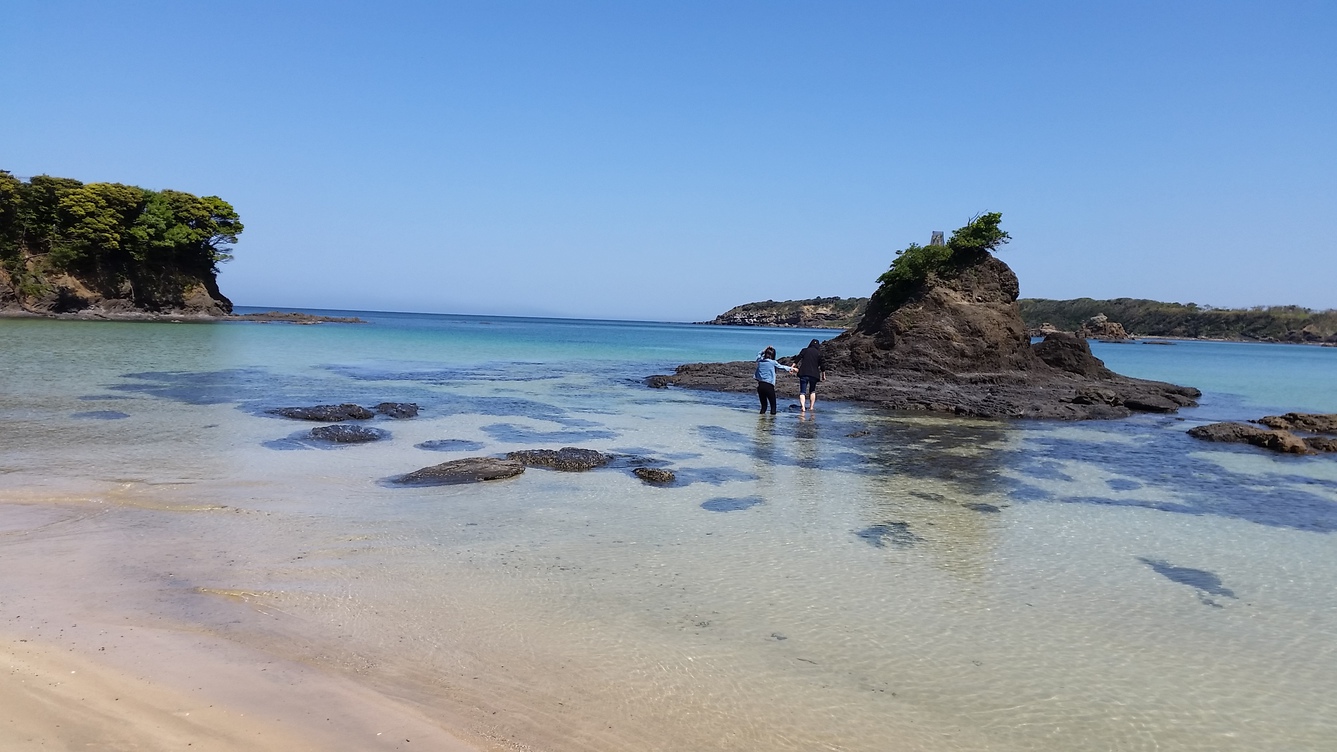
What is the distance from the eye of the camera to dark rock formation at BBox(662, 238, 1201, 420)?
24.6m

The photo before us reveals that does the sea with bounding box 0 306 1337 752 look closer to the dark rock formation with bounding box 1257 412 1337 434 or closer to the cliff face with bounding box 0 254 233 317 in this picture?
the dark rock formation with bounding box 1257 412 1337 434

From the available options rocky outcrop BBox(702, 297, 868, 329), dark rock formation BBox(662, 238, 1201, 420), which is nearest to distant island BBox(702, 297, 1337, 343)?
rocky outcrop BBox(702, 297, 868, 329)

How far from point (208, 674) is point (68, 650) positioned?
1.06 metres

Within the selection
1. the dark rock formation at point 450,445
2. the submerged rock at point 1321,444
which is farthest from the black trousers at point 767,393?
the submerged rock at point 1321,444

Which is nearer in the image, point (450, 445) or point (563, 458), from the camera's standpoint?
point (563, 458)

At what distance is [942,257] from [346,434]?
2370 cm

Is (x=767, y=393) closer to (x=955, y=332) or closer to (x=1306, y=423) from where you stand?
(x=955, y=332)

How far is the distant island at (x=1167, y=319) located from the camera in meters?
130

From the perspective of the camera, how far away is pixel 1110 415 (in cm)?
2084

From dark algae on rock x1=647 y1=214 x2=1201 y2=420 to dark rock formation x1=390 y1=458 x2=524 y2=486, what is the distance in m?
14.5

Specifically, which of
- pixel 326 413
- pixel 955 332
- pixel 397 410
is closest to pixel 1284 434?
pixel 955 332

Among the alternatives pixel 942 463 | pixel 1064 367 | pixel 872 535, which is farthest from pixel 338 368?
pixel 1064 367

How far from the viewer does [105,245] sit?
5784 centimetres

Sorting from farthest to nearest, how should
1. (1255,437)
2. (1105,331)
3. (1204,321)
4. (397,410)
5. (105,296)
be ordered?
(1204,321), (1105,331), (105,296), (397,410), (1255,437)
